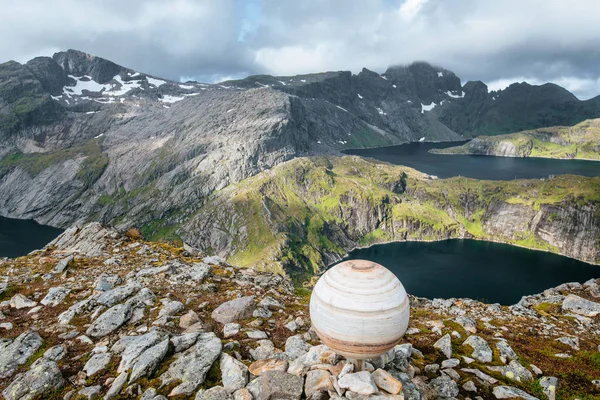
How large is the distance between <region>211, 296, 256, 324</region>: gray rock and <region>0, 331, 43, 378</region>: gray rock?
22.4 ft

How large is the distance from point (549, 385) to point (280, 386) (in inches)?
394

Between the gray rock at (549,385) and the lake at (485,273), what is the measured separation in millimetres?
129322

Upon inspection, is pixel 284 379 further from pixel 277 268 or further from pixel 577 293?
pixel 277 268

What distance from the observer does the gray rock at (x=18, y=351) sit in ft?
37.3

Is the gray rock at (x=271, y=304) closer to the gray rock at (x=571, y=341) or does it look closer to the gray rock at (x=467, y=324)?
the gray rock at (x=467, y=324)

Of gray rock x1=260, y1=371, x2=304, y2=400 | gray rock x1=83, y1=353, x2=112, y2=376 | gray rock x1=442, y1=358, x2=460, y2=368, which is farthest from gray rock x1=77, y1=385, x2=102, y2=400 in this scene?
gray rock x1=442, y1=358, x2=460, y2=368

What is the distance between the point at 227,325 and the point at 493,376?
35.6 ft

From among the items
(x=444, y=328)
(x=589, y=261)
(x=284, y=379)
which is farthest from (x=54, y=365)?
(x=589, y=261)

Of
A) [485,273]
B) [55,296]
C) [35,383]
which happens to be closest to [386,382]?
[35,383]

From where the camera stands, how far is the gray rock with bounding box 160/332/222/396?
Answer: 10.2m

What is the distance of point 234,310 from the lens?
52.4ft

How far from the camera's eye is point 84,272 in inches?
834

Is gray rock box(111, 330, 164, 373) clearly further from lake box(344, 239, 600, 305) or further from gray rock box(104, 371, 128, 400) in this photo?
lake box(344, 239, 600, 305)

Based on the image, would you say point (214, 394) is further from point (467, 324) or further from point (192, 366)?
point (467, 324)
